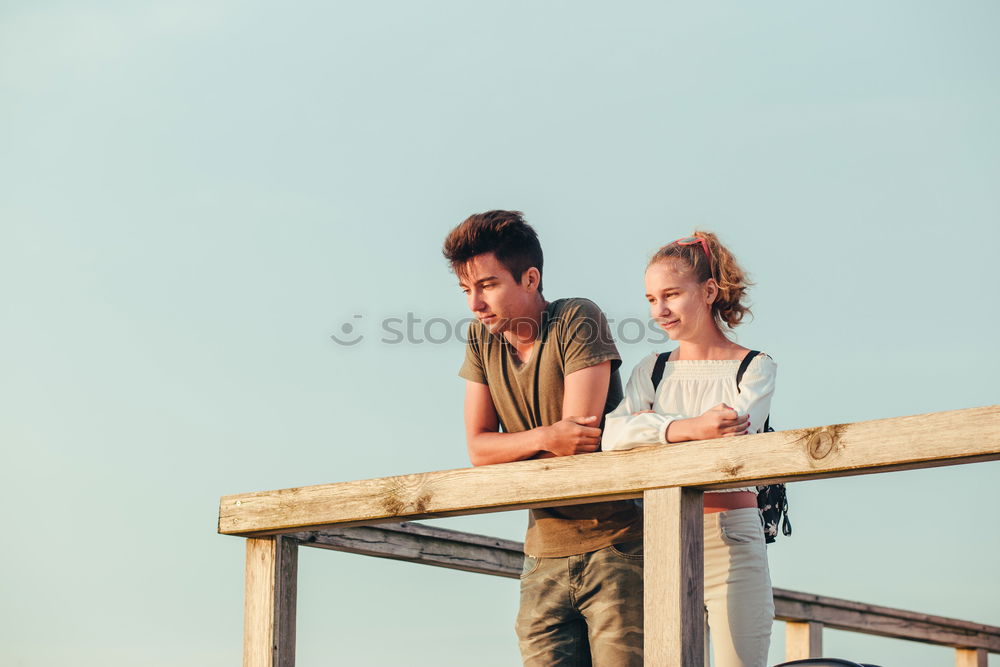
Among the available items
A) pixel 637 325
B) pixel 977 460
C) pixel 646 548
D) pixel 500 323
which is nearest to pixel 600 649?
pixel 646 548

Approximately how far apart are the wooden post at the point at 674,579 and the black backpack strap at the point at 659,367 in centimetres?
70

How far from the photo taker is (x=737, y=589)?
3738mm

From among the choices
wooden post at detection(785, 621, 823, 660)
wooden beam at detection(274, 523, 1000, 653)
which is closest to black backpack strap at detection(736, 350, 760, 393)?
wooden beam at detection(274, 523, 1000, 653)

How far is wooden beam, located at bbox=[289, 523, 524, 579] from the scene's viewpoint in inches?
188

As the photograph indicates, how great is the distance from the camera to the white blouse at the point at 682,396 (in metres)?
3.59

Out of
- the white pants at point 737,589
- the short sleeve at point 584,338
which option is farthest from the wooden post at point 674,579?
the short sleeve at point 584,338

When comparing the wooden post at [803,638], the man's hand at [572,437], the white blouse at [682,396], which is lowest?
the wooden post at [803,638]

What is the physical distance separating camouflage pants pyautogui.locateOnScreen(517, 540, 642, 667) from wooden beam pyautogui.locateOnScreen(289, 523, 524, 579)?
2.66ft

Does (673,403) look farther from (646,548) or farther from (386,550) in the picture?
(386,550)

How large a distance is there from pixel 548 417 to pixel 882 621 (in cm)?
454

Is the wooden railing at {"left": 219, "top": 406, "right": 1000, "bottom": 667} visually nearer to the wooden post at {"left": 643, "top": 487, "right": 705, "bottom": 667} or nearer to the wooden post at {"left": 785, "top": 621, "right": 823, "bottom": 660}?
the wooden post at {"left": 643, "top": 487, "right": 705, "bottom": 667}

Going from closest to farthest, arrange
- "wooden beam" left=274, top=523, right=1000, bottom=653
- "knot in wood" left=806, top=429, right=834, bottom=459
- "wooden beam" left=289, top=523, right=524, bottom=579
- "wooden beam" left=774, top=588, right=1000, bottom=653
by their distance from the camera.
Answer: "knot in wood" left=806, top=429, right=834, bottom=459 → "wooden beam" left=289, top=523, right=524, bottom=579 → "wooden beam" left=274, top=523, right=1000, bottom=653 → "wooden beam" left=774, top=588, right=1000, bottom=653

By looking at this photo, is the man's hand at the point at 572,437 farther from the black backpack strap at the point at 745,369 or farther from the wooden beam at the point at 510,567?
the wooden beam at the point at 510,567

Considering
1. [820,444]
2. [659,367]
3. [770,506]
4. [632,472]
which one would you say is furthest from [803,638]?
[820,444]
